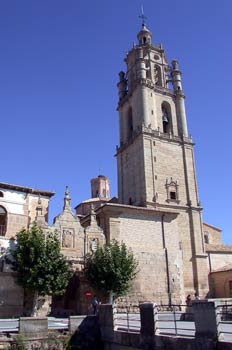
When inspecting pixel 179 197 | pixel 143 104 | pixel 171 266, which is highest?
pixel 143 104

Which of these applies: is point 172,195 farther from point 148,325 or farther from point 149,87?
point 148,325

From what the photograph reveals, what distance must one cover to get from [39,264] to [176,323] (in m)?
10.2

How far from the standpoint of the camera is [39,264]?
2236cm

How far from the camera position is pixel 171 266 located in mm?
29828

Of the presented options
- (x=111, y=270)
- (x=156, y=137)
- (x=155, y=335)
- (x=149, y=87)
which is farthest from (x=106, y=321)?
(x=149, y=87)

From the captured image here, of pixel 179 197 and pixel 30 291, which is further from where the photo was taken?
pixel 179 197

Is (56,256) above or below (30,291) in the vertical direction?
above

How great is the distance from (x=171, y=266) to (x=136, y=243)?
353 centimetres

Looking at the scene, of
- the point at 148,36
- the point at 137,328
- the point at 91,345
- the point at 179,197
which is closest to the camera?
the point at 137,328

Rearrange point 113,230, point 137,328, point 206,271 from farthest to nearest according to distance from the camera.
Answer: point 206,271
point 113,230
point 137,328

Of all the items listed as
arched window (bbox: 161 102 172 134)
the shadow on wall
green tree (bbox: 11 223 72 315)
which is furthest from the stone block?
arched window (bbox: 161 102 172 134)

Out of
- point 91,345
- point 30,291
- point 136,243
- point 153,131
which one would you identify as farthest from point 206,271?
point 91,345

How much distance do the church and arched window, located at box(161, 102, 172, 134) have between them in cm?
11

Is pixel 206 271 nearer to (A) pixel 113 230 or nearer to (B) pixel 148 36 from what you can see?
(A) pixel 113 230
